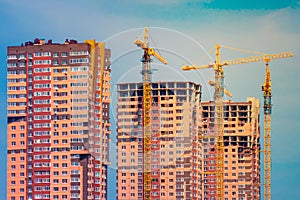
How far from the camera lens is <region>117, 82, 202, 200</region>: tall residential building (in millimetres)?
26766

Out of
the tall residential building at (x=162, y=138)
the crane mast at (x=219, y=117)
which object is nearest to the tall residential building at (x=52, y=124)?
the tall residential building at (x=162, y=138)

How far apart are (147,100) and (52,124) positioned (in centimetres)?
402

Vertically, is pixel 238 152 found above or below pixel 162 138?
above

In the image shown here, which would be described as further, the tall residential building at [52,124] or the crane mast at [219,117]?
the crane mast at [219,117]

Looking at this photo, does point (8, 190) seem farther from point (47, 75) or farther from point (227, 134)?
point (227, 134)

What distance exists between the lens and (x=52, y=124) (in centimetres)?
3102

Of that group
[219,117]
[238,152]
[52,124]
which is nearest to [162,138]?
[52,124]

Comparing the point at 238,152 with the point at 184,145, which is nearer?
the point at 184,145

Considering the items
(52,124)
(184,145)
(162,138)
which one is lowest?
(184,145)

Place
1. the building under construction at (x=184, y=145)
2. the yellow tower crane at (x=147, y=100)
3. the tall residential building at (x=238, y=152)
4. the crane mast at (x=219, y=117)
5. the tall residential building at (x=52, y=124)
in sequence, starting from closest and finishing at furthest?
1. the yellow tower crane at (x=147, y=100)
2. the building under construction at (x=184, y=145)
3. the tall residential building at (x=52, y=124)
4. the crane mast at (x=219, y=117)
5. the tall residential building at (x=238, y=152)

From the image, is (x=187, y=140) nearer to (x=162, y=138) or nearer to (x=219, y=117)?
(x=162, y=138)

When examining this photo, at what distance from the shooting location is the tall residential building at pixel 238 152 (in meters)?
38.7

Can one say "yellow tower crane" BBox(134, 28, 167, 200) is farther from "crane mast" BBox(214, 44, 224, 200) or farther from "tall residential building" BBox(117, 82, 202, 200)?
"crane mast" BBox(214, 44, 224, 200)

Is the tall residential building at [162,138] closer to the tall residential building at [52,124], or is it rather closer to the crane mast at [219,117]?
the crane mast at [219,117]
